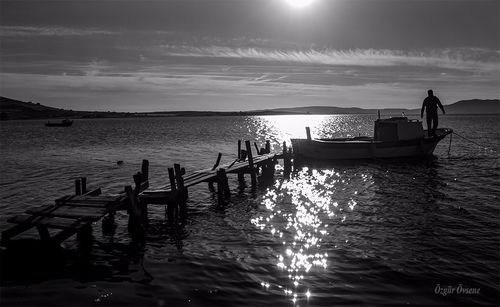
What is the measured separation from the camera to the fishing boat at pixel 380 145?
2864 cm

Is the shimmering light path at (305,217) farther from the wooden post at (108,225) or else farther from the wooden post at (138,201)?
the wooden post at (108,225)

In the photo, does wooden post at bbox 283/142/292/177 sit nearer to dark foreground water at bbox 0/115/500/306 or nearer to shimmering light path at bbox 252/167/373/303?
shimmering light path at bbox 252/167/373/303

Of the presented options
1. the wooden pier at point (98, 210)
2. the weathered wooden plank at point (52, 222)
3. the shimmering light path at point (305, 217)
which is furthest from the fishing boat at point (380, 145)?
the weathered wooden plank at point (52, 222)

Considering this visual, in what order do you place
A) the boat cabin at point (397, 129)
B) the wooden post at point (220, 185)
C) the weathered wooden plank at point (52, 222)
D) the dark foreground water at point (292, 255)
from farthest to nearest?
the boat cabin at point (397, 129), the wooden post at point (220, 185), the weathered wooden plank at point (52, 222), the dark foreground water at point (292, 255)

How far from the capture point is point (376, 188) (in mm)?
19359

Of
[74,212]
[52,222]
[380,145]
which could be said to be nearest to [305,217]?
[74,212]

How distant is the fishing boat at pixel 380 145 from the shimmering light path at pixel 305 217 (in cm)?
455

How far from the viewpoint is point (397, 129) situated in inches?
1140

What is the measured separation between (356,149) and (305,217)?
16284 mm

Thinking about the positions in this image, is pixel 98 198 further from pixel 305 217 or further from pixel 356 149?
pixel 356 149

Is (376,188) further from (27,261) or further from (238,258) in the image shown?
(27,261)

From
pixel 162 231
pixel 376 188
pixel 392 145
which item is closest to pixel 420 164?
pixel 392 145

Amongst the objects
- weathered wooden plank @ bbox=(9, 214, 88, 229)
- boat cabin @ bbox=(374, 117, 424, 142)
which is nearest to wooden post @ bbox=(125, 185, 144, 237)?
weathered wooden plank @ bbox=(9, 214, 88, 229)

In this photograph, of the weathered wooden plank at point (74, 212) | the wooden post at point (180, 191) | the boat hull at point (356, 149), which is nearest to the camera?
the weathered wooden plank at point (74, 212)
